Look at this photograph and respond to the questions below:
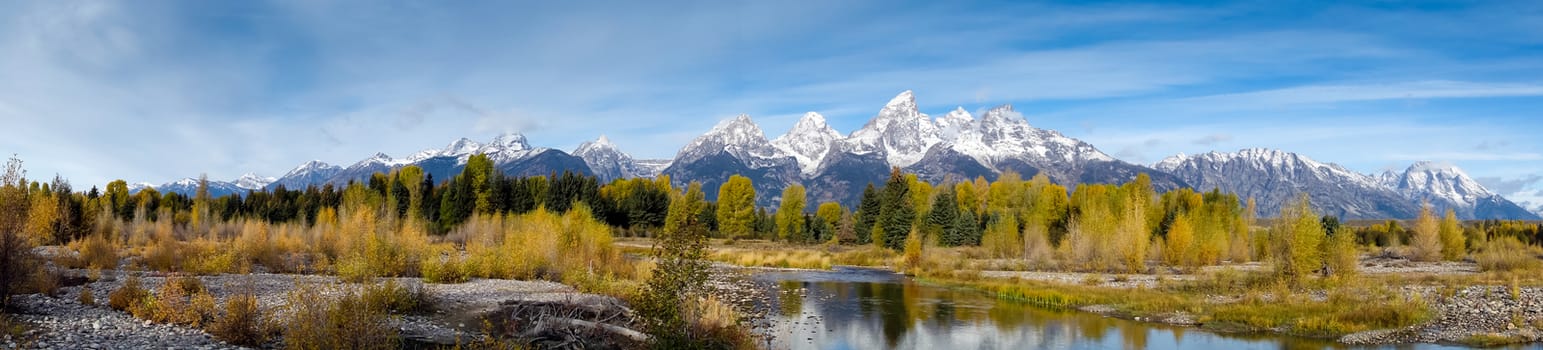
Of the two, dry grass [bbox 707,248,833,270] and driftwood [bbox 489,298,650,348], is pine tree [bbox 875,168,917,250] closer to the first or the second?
dry grass [bbox 707,248,833,270]

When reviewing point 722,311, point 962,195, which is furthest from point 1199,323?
point 962,195

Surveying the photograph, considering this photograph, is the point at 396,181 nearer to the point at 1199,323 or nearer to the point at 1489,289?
the point at 1199,323

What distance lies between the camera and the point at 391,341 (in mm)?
13242

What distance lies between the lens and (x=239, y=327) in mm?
16766

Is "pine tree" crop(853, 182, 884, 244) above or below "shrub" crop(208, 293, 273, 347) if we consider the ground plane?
above

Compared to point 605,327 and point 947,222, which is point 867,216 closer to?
point 947,222

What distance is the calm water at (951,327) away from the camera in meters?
25.0

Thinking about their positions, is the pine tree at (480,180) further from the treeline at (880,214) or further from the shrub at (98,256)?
the shrub at (98,256)

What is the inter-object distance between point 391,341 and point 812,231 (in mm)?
92811

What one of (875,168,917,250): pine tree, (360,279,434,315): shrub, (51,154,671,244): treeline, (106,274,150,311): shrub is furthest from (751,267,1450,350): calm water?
(51,154,671,244): treeline

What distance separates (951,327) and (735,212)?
79.5 metres

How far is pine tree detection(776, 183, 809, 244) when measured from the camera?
10678 centimetres

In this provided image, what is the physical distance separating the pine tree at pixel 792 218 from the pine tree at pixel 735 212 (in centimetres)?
434

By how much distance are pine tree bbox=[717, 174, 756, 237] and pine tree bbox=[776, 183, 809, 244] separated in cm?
434
